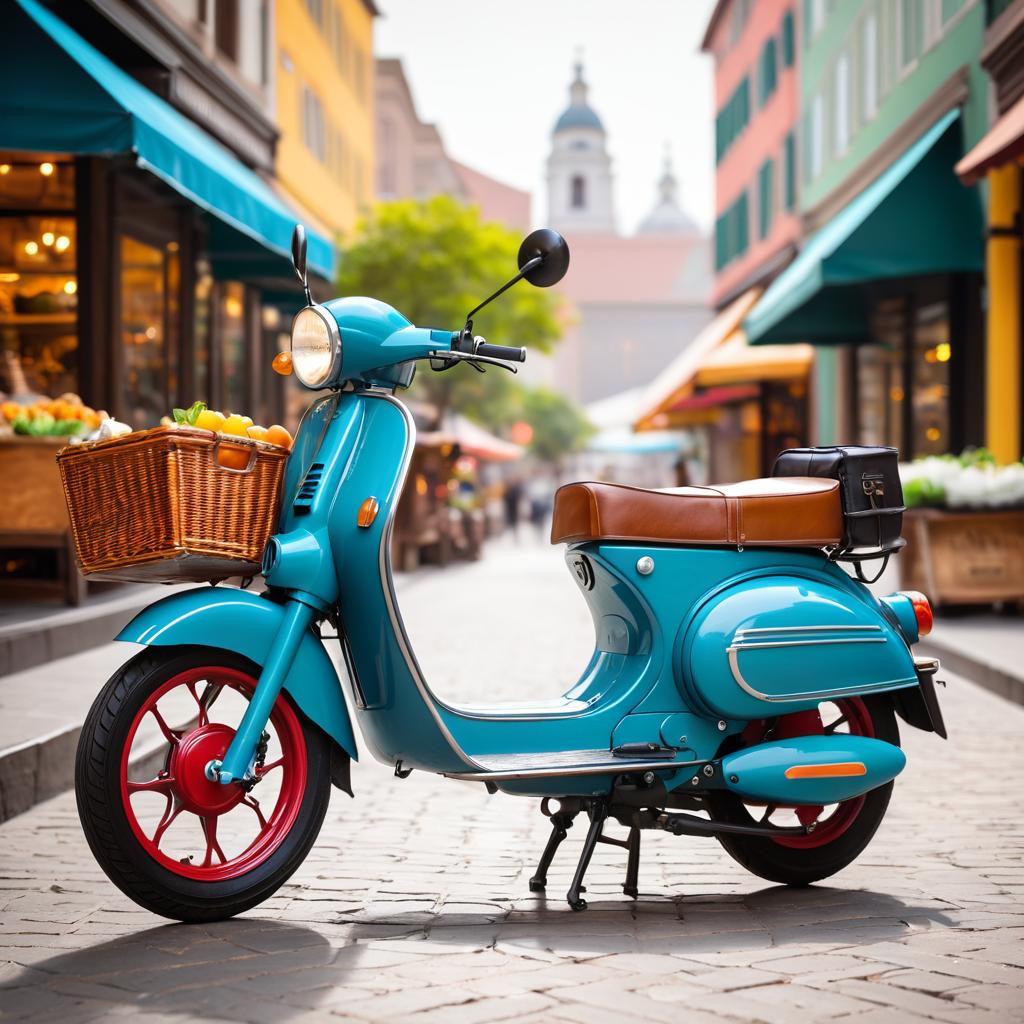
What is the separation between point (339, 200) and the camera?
1226 inches

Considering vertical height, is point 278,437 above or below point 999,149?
below

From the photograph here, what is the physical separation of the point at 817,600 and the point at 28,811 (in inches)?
122

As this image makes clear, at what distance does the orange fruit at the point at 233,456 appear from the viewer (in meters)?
4.11

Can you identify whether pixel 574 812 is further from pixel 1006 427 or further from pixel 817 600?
pixel 1006 427

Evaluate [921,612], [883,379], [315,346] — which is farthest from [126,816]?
[883,379]

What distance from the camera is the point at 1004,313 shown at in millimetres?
14961

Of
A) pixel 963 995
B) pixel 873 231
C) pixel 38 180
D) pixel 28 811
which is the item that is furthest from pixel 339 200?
pixel 963 995

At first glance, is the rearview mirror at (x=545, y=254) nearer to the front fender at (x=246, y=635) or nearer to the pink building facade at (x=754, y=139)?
the front fender at (x=246, y=635)

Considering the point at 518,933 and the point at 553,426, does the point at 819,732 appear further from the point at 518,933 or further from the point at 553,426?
the point at 553,426

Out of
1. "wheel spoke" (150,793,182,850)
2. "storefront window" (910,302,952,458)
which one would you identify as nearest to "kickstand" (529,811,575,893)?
"wheel spoke" (150,793,182,850)

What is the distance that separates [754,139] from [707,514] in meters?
30.5

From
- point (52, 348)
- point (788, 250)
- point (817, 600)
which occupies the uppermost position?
point (788, 250)

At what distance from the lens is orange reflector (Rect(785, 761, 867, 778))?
14.3ft

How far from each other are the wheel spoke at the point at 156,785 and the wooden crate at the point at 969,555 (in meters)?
8.88
